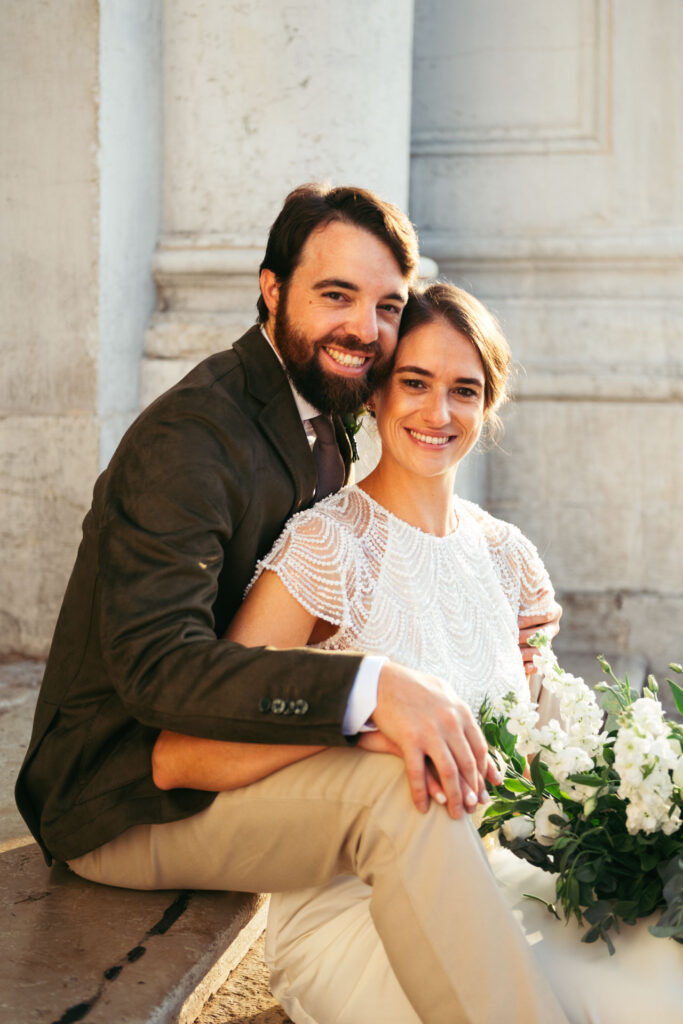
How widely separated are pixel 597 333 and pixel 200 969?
3.37m

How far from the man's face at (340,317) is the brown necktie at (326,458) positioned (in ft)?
0.42

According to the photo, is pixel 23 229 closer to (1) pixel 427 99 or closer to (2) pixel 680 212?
(1) pixel 427 99

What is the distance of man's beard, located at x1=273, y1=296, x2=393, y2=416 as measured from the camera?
8.41ft

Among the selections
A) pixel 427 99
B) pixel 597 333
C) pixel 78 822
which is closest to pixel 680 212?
pixel 597 333

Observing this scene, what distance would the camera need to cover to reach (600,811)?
211 centimetres

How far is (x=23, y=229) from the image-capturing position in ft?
13.6

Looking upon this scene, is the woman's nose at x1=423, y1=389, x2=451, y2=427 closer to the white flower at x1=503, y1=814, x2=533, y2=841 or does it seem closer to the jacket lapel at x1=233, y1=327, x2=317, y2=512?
the jacket lapel at x1=233, y1=327, x2=317, y2=512

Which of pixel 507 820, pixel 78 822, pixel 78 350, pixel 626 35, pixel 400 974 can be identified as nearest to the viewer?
pixel 400 974

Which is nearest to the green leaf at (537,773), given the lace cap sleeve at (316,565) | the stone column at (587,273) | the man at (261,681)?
the man at (261,681)

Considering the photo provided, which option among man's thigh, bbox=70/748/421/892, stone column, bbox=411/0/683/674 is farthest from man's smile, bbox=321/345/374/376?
stone column, bbox=411/0/683/674

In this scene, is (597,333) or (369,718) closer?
(369,718)

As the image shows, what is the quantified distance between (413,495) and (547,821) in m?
0.86

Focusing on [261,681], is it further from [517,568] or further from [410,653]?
[517,568]

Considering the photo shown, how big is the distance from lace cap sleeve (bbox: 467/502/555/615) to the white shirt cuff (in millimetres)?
911
